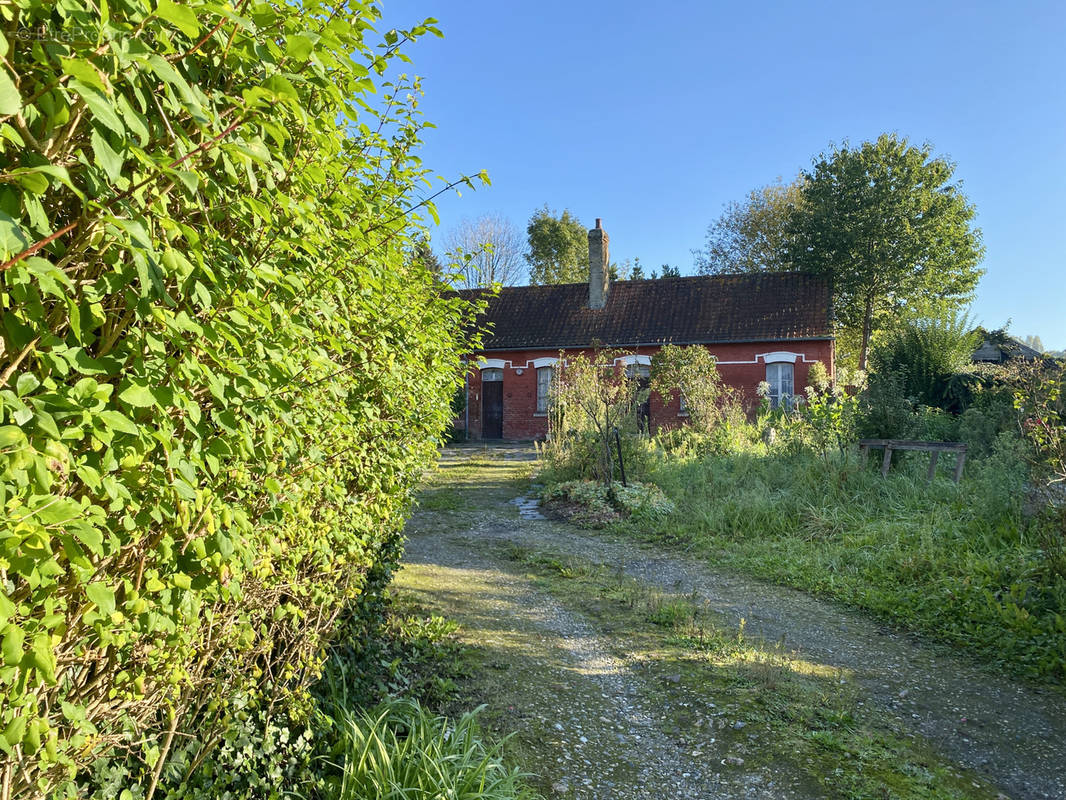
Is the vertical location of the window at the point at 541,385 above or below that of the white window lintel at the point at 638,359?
below

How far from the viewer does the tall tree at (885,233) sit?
2478 cm

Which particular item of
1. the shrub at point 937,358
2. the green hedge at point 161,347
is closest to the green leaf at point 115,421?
the green hedge at point 161,347

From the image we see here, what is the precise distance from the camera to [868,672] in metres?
4.42

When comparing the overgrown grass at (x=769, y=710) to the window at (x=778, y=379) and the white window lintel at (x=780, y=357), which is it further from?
the white window lintel at (x=780, y=357)

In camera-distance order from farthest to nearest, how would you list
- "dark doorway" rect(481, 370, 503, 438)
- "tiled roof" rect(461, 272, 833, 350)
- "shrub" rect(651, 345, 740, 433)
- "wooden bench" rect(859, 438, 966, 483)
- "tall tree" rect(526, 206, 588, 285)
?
"tall tree" rect(526, 206, 588, 285)
"dark doorway" rect(481, 370, 503, 438)
"tiled roof" rect(461, 272, 833, 350)
"shrub" rect(651, 345, 740, 433)
"wooden bench" rect(859, 438, 966, 483)

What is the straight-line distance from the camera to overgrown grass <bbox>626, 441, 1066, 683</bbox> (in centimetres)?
491

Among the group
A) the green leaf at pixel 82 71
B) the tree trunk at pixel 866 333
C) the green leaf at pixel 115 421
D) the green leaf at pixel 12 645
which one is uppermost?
the tree trunk at pixel 866 333

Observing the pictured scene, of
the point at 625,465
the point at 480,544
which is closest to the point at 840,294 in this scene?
the point at 625,465

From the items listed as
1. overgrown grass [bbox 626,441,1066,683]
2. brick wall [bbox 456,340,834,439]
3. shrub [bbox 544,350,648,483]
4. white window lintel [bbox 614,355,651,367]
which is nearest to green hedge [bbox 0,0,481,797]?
overgrown grass [bbox 626,441,1066,683]

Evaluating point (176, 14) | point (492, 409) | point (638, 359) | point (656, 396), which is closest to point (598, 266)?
point (638, 359)

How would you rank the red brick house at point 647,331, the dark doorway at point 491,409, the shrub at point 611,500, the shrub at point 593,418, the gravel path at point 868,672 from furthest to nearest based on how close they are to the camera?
the dark doorway at point 491,409 < the red brick house at point 647,331 < the shrub at point 593,418 < the shrub at point 611,500 < the gravel path at point 868,672

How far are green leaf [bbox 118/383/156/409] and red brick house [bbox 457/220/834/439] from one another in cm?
1895

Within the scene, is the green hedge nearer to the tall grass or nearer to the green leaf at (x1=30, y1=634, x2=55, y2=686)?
the green leaf at (x1=30, y1=634, x2=55, y2=686)

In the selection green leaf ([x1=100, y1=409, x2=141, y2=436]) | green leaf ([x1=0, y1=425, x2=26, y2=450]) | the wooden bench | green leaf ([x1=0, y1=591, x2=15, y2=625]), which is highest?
green leaf ([x1=100, y1=409, x2=141, y2=436])
